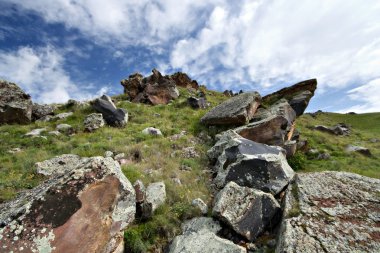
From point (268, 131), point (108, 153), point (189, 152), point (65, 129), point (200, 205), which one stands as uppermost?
point (65, 129)

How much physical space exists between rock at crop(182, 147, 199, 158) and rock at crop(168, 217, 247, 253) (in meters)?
5.83

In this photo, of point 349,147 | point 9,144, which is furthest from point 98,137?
point 349,147

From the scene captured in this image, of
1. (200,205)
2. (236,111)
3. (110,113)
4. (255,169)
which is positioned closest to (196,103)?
(236,111)

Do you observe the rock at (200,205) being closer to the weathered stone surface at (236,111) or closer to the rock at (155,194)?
the rock at (155,194)

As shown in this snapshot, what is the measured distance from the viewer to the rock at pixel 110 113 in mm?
18375

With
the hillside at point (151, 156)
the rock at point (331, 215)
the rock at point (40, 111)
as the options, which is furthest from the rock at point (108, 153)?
the rock at point (40, 111)

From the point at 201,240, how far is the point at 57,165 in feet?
25.6

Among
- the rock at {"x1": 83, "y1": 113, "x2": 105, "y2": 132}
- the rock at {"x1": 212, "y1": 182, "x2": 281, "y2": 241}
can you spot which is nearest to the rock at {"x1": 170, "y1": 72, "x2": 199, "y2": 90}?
the rock at {"x1": 83, "y1": 113, "x2": 105, "y2": 132}

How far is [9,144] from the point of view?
14.5m

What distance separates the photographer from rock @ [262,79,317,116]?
19.4 m

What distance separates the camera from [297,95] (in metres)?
20.0

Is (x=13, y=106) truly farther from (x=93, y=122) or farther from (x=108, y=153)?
(x=108, y=153)

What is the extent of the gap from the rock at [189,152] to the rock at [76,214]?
20.3 feet

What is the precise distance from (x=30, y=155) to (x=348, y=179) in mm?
14153
